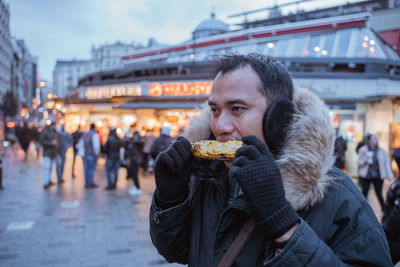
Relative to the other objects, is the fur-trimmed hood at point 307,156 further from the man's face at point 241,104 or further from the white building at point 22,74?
the white building at point 22,74

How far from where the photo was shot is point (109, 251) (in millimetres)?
5219

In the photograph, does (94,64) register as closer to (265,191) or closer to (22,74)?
(22,74)

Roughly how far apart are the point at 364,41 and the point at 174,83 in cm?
1207

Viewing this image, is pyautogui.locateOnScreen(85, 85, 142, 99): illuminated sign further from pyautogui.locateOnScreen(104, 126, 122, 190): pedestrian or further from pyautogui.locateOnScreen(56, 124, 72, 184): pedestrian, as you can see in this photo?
pyautogui.locateOnScreen(104, 126, 122, 190): pedestrian

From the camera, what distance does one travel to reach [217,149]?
1.57m

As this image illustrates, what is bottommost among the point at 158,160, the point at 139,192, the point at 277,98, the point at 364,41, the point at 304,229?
the point at 139,192

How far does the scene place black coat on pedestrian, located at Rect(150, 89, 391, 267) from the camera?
127 cm

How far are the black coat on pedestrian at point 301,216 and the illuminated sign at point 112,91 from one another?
62.4 feet

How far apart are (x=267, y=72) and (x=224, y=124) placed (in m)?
0.36

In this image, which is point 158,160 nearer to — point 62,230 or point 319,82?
point 62,230

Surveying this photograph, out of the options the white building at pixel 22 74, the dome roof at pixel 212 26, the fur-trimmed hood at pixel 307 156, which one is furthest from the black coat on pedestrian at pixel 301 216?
the white building at pixel 22 74

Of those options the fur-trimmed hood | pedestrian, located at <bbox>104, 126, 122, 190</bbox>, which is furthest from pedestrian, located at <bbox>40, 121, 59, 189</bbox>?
the fur-trimmed hood

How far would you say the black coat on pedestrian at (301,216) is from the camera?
4.17 ft

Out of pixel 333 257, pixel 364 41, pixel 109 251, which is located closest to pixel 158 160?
pixel 333 257
